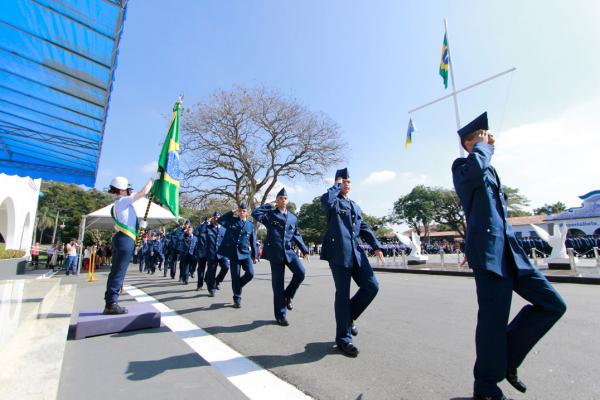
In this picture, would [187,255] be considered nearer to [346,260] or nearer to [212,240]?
[212,240]

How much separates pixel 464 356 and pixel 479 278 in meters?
1.36

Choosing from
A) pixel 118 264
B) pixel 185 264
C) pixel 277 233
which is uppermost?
pixel 277 233

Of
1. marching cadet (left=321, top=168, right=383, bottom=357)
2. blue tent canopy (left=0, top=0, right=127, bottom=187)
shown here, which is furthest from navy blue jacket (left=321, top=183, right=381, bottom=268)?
blue tent canopy (left=0, top=0, right=127, bottom=187)

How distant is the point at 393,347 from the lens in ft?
11.8

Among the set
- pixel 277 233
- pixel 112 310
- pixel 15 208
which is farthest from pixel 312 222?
pixel 112 310

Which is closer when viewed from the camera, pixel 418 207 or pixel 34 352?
pixel 34 352

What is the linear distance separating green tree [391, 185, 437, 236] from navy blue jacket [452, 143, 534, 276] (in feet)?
179

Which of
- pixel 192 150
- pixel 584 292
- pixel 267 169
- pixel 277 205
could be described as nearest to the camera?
pixel 277 205

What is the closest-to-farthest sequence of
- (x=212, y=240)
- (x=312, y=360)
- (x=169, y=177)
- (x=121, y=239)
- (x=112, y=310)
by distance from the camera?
(x=312, y=360) → (x=112, y=310) → (x=121, y=239) → (x=169, y=177) → (x=212, y=240)

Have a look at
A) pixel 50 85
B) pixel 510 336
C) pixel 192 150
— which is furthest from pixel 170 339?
pixel 192 150

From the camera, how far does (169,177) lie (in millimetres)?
5871

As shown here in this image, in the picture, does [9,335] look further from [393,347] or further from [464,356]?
[464,356]

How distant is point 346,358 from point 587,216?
1535 inches

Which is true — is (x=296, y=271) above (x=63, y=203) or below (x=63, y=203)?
below
